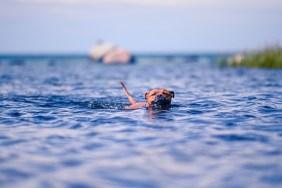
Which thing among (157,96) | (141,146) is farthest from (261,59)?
(141,146)

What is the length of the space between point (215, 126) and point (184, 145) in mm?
1992

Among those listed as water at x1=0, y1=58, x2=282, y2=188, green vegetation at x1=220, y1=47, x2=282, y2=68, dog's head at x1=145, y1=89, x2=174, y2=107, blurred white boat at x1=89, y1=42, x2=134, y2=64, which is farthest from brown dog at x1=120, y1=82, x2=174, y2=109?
blurred white boat at x1=89, y1=42, x2=134, y2=64

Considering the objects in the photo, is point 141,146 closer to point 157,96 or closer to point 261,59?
point 157,96

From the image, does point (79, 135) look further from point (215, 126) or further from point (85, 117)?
point (215, 126)

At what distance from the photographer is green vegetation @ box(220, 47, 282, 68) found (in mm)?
31219

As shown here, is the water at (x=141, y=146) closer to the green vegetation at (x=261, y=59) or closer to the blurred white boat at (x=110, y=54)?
the green vegetation at (x=261, y=59)

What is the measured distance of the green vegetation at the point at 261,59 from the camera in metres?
31.2

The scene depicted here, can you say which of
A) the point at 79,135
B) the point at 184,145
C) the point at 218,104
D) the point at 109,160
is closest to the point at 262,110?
the point at 218,104

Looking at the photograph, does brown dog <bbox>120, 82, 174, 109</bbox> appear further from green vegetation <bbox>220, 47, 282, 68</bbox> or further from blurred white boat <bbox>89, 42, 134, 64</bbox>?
blurred white boat <bbox>89, 42, 134, 64</bbox>

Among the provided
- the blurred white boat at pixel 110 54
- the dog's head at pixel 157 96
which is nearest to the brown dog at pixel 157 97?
the dog's head at pixel 157 96

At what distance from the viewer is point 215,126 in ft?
29.1

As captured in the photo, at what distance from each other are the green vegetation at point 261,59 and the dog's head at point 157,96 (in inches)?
882

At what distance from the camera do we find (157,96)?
11.2 meters

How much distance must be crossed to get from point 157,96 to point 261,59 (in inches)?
946
